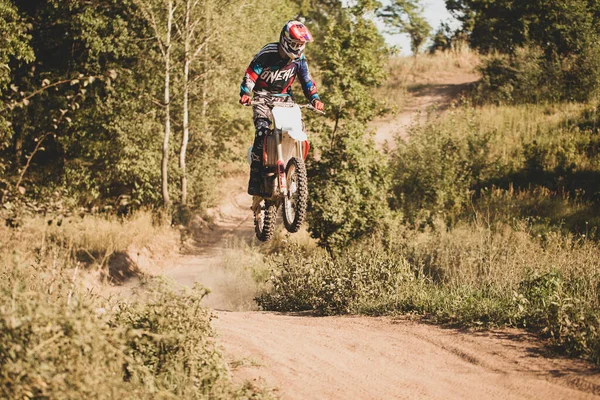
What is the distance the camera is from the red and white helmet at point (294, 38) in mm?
8148

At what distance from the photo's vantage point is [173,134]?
2172cm

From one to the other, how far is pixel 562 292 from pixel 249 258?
9229 mm

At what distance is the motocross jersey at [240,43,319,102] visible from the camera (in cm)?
873

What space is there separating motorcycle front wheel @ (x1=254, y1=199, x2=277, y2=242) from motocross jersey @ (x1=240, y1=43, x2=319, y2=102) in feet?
5.47

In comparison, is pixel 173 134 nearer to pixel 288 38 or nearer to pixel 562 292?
pixel 288 38

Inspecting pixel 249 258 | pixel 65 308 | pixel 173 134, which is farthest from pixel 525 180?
pixel 65 308

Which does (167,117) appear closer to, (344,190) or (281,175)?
(344,190)

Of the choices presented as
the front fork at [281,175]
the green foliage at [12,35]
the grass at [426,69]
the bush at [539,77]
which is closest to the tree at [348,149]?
the front fork at [281,175]

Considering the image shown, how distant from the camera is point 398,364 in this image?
7.44m

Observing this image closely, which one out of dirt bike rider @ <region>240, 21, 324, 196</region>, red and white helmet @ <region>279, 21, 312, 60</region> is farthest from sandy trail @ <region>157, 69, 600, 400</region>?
red and white helmet @ <region>279, 21, 312, 60</region>

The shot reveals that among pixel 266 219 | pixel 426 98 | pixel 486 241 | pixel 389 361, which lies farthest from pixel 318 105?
pixel 426 98

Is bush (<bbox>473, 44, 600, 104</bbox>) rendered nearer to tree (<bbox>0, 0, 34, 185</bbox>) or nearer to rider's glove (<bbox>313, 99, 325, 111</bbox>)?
tree (<bbox>0, 0, 34, 185</bbox>)

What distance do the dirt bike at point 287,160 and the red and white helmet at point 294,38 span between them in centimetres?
69

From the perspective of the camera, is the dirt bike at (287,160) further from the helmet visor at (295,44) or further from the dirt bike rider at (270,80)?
the helmet visor at (295,44)
